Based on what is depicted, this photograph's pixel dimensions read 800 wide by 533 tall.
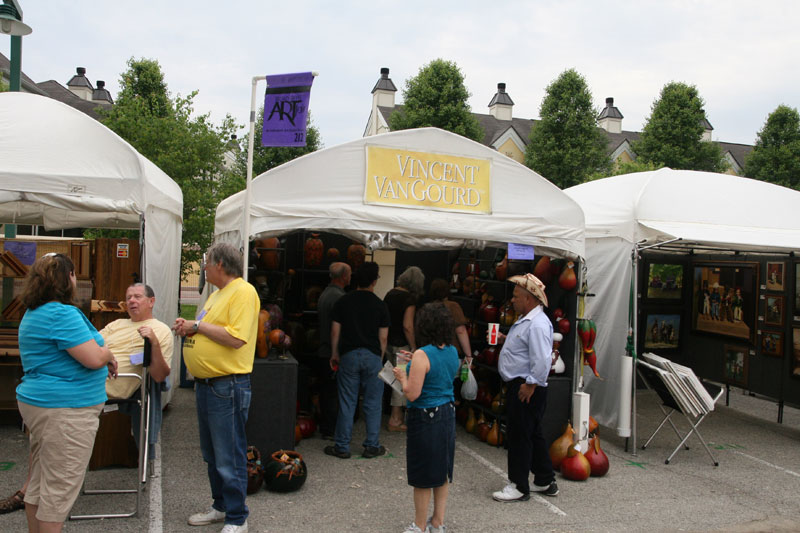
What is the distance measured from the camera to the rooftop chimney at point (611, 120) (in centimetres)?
4328

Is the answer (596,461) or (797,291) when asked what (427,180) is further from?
(797,291)

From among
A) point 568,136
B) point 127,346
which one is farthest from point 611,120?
point 127,346

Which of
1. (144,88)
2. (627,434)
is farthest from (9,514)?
(144,88)

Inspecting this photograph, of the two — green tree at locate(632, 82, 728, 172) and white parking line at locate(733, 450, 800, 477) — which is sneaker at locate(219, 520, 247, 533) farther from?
green tree at locate(632, 82, 728, 172)

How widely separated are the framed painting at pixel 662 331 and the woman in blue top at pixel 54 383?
8184 millimetres

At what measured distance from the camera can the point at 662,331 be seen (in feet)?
31.1

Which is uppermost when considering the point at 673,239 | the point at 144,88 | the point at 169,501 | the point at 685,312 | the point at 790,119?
the point at 790,119

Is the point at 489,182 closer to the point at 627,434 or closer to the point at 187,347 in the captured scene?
the point at 627,434

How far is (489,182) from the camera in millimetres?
5969

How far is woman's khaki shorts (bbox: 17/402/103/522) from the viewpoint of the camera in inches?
124

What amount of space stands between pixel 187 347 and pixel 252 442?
165 centimetres

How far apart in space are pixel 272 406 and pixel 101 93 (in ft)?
118

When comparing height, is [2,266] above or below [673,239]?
below

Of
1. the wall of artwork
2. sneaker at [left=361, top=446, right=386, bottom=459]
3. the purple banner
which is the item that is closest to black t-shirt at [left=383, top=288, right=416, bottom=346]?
sneaker at [left=361, top=446, right=386, bottom=459]
